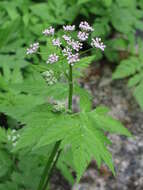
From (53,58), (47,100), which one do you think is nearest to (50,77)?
(53,58)

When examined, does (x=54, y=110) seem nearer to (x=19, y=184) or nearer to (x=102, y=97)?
(x=19, y=184)

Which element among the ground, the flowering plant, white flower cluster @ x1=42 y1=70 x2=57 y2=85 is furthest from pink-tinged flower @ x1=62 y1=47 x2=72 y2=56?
the ground

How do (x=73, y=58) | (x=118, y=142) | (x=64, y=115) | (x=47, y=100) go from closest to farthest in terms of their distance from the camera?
(x=73, y=58)
(x=64, y=115)
(x=47, y=100)
(x=118, y=142)

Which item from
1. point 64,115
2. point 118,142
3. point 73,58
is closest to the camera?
point 73,58

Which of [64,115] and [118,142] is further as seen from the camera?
[118,142]

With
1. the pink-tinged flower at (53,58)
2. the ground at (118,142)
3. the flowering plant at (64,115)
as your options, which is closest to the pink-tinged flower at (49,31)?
the flowering plant at (64,115)

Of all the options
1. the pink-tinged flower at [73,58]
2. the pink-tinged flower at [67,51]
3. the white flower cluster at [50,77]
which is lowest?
the white flower cluster at [50,77]

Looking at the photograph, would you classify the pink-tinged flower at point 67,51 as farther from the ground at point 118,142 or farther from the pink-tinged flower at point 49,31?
the ground at point 118,142

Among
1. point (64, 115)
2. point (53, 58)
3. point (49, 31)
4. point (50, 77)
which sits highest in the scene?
point (49, 31)

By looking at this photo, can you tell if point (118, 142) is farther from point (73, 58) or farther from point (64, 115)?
point (73, 58)

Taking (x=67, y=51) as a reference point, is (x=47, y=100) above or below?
below

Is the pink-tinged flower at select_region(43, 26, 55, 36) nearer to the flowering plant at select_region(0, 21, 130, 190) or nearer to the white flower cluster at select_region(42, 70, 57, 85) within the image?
the flowering plant at select_region(0, 21, 130, 190)

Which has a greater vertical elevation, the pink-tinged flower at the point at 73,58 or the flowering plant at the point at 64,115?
the pink-tinged flower at the point at 73,58
